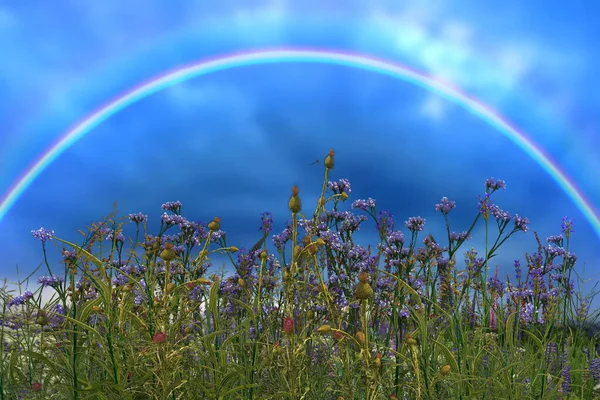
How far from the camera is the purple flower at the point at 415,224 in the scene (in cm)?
514

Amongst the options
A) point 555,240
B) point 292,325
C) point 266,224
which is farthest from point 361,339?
point 555,240

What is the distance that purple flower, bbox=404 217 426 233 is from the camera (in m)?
5.14

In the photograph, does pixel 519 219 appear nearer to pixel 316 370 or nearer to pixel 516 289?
pixel 516 289

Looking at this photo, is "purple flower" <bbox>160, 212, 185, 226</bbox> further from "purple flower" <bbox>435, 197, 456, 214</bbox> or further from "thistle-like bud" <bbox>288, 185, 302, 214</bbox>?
"thistle-like bud" <bbox>288, 185, 302, 214</bbox>

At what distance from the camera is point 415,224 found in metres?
5.18

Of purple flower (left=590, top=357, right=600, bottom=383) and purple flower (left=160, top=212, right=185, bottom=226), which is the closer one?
purple flower (left=590, top=357, right=600, bottom=383)

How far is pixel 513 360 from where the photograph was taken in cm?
285

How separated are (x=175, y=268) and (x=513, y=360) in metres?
2.07

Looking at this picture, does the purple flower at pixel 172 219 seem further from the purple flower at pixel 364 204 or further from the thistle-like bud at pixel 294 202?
the thistle-like bud at pixel 294 202

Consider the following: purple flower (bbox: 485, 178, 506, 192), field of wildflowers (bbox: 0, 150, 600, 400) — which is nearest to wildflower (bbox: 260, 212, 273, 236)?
field of wildflowers (bbox: 0, 150, 600, 400)

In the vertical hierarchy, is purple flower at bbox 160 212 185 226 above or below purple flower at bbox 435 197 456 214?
below

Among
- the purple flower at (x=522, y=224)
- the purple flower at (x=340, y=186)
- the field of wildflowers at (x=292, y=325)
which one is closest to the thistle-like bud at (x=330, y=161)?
the field of wildflowers at (x=292, y=325)

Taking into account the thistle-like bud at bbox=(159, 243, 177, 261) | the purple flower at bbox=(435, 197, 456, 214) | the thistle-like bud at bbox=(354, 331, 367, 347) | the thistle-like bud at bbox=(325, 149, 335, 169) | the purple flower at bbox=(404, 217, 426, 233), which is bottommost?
the thistle-like bud at bbox=(354, 331, 367, 347)

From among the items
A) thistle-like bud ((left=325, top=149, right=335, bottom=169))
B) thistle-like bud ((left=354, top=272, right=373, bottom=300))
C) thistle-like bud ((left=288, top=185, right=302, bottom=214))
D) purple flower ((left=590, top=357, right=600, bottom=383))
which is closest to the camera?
thistle-like bud ((left=354, top=272, right=373, bottom=300))
